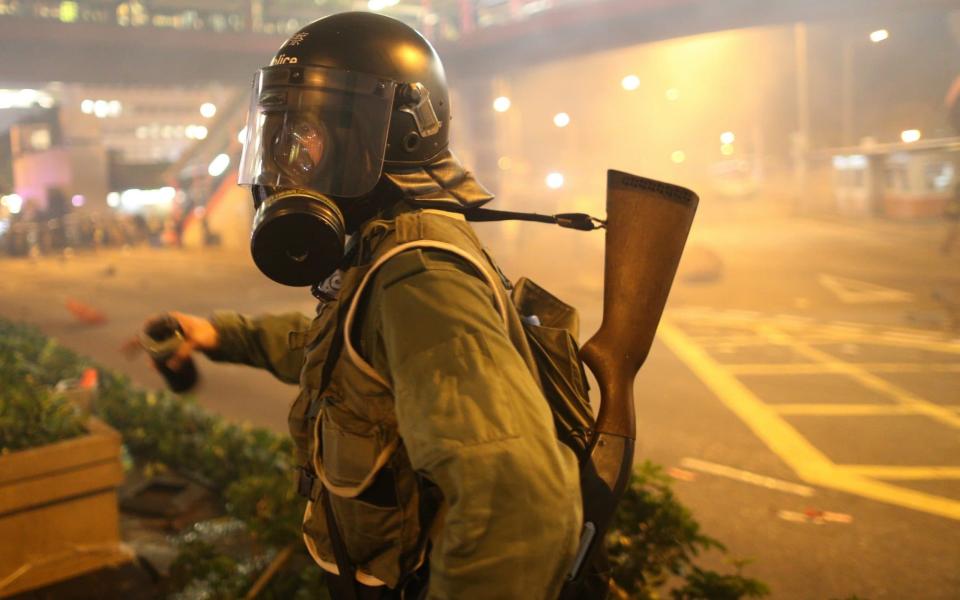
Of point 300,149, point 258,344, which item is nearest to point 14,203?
point 258,344

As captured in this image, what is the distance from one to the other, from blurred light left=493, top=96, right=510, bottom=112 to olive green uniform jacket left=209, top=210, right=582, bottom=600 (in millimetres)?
26053

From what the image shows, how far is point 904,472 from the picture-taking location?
17.8ft

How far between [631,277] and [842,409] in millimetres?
6064

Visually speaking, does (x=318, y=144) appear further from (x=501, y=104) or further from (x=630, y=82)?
(x=630, y=82)

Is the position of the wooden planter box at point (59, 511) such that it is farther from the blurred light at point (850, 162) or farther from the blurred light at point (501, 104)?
the blurred light at point (501, 104)

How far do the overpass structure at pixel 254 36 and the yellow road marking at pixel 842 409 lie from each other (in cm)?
1059

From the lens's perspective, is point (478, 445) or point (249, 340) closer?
point (478, 445)

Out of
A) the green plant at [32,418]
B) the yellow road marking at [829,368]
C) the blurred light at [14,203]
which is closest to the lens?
the green plant at [32,418]

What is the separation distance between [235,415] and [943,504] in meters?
5.40

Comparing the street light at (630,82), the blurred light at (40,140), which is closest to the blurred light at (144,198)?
the blurred light at (40,140)

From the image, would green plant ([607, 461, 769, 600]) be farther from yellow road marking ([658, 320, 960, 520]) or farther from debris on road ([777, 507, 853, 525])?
yellow road marking ([658, 320, 960, 520])

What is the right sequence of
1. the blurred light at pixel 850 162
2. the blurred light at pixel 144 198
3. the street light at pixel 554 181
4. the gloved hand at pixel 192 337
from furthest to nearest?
the blurred light at pixel 144 198 → the street light at pixel 554 181 → the blurred light at pixel 850 162 → the gloved hand at pixel 192 337

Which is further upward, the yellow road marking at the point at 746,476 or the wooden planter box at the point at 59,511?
the wooden planter box at the point at 59,511

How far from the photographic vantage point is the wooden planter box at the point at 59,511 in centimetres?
347
